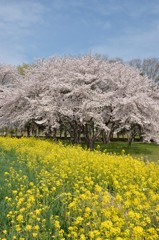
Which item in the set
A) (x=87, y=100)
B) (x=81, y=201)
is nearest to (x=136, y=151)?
(x=87, y=100)

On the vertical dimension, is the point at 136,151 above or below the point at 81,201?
above

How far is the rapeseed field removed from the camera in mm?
4609

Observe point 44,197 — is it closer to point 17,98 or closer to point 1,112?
point 17,98

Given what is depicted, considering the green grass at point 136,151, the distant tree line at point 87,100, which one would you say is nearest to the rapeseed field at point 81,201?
the distant tree line at point 87,100

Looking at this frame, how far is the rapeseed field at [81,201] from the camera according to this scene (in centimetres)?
461

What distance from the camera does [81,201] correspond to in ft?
19.4

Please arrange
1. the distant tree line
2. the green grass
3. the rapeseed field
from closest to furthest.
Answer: the rapeseed field
the distant tree line
the green grass

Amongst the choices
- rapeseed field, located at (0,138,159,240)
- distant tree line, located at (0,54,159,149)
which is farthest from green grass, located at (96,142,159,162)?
rapeseed field, located at (0,138,159,240)

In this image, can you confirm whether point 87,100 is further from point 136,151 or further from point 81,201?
point 81,201

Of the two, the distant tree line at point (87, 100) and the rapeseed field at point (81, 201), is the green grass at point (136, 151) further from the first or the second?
the rapeseed field at point (81, 201)

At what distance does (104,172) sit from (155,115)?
15.3 meters

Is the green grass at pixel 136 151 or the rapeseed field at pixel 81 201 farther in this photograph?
the green grass at pixel 136 151

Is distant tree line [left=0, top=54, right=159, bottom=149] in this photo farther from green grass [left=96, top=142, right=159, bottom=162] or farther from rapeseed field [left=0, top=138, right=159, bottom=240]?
rapeseed field [left=0, top=138, right=159, bottom=240]

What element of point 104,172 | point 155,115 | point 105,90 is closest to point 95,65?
point 105,90
